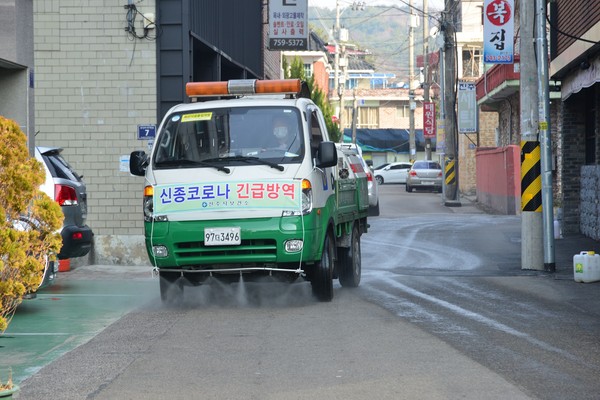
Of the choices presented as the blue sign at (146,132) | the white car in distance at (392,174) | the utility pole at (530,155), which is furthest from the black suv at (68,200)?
the white car in distance at (392,174)

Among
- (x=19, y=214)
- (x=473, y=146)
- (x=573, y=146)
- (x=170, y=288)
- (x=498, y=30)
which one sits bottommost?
(x=170, y=288)

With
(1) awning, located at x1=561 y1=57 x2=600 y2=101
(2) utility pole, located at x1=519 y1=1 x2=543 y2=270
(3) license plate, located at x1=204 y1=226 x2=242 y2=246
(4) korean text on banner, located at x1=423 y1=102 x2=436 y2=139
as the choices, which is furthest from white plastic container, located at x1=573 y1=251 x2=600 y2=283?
(4) korean text on banner, located at x1=423 y1=102 x2=436 y2=139

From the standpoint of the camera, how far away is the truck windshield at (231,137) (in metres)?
12.0

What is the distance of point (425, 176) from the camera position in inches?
2028

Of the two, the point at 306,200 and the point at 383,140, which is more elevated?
the point at 383,140

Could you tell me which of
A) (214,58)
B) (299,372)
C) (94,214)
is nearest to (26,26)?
(94,214)

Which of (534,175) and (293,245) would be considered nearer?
(293,245)

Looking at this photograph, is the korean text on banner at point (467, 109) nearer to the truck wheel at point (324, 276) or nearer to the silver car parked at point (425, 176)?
the silver car parked at point (425, 176)

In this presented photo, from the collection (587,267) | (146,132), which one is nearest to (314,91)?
(146,132)

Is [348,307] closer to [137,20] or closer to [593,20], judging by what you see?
[137,20]

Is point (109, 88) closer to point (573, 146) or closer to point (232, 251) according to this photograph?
point (232, 251)

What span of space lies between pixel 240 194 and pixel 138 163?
4.76 feet

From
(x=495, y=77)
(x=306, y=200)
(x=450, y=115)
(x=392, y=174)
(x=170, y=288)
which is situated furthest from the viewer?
(x=392, y=174)

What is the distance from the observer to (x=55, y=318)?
460 inches
